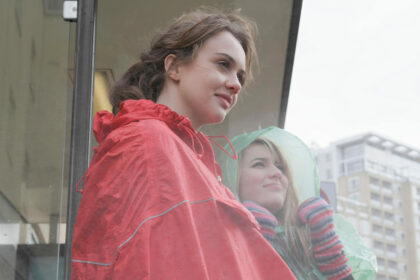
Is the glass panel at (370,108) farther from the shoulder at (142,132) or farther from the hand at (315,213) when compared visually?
the shoulder at (142,132)

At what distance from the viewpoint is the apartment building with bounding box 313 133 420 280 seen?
1775 millimetres

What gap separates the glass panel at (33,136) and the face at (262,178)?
422 millimetres

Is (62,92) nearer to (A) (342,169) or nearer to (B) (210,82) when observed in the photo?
(B) (210,82)

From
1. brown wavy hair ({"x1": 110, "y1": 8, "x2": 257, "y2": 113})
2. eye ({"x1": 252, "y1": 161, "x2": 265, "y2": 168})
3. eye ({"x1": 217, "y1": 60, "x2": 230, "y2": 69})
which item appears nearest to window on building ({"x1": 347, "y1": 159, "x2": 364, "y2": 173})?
eye ({"x1": 252, "y1": 161, "x2": 265, "y2": 168})

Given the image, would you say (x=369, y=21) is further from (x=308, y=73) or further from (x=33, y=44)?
(x=33, y=44)

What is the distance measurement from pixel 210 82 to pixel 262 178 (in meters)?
0.34

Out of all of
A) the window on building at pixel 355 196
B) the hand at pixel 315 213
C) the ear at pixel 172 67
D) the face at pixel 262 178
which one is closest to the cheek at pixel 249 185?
the face at pixel 262 178

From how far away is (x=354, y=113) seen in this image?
1.94m

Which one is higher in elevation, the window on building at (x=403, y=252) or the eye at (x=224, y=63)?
the eye at (x=224, y=63)

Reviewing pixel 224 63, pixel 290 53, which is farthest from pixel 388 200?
pixel 224 63

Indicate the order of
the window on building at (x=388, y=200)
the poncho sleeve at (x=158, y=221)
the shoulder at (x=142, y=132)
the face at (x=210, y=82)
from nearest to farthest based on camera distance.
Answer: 1. the poncho sleeve at (x=158, y=221)
2. the shoulder at (x=142, y=132)
3. the face at (x=210, y=82)
4. the window on building at (x=388, y=200)

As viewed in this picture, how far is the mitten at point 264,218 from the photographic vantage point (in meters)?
1.74

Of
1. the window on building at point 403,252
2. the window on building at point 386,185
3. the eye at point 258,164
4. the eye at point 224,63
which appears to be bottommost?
the window on building at point 403,252

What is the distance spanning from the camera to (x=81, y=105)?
74.1 inches
